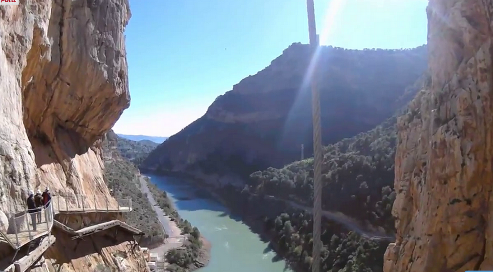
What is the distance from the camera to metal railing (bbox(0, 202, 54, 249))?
5.12 m

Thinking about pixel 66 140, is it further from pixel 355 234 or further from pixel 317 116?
pixel 355 234

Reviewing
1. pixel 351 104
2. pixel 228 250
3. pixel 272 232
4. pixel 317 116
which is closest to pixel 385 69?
pixel 351 104

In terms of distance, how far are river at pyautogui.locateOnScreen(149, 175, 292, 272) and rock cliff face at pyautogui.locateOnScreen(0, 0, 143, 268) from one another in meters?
21.3

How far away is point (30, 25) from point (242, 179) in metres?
65.2

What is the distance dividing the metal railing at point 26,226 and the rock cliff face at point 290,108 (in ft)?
209

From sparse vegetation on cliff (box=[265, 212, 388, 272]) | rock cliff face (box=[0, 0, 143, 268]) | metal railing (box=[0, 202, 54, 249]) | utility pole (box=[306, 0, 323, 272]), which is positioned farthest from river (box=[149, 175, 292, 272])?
utility pole (box=[306, 0, 323, 272])

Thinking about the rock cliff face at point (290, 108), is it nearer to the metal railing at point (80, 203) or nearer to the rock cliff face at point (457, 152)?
the metal railing at point (80, 203)

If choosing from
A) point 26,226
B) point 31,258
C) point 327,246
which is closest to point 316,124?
point 31,258

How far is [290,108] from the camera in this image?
283ft

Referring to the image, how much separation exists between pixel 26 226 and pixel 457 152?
708 cm

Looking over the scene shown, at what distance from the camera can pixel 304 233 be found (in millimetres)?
35000

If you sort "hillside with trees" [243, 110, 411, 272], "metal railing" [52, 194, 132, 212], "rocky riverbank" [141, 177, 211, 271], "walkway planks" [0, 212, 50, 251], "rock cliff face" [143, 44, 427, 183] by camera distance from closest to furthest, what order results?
"walkway planks" [0, 212, 50, 251], "metal railing" [52, 194, 132, 212], "hillside with trees" [243, 110, 411, 272], "rocky riverbank" [141, 177, 211, 271], "rock cliff face" [143, 44, 427, 183]

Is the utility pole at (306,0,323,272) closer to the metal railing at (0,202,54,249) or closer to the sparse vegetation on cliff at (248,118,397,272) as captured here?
the metal railing at (0,202,54,249)

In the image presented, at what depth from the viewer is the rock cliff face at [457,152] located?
6055 millimetres
